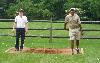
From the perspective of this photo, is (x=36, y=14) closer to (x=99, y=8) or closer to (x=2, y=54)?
(x=99, y=8)

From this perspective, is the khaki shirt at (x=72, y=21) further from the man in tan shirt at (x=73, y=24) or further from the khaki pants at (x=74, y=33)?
the khaki pants at (x=74, y=33)

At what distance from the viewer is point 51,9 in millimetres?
52500

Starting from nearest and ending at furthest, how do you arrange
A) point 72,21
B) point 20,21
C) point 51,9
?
point 72,21
point 20,21
point 51,9

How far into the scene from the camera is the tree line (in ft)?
152

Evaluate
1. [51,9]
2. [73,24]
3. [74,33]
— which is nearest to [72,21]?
[73,24]

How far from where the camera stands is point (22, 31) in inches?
615

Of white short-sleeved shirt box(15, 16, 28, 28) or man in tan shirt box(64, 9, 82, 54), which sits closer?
man in tan shirt box(64, 9, 82, 54)

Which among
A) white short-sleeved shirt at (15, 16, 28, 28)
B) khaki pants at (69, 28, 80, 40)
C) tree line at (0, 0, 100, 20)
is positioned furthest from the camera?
tree line at (0, 0, 100, 20)

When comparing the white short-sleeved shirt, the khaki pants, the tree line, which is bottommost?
the tree line

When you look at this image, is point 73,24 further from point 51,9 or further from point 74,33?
point 51,9

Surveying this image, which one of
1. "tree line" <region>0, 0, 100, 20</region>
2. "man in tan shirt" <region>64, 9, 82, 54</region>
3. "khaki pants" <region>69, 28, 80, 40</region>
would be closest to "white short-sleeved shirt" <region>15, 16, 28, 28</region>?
"man in tan shirt" <region>64, 9, 82, 54</region>

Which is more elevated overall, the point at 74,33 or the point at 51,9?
the point at 74,33

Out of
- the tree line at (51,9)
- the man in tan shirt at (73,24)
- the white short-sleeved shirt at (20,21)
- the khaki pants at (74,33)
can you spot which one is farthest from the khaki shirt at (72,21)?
the tree line at (51,9)

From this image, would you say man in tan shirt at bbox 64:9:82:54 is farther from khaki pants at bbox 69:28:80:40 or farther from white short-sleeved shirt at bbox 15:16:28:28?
white short-sleeved shirt at bbox 15:16:28:28
